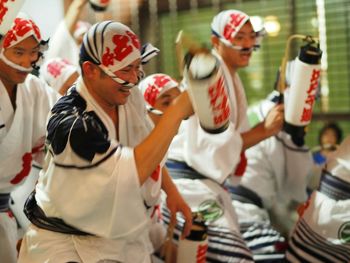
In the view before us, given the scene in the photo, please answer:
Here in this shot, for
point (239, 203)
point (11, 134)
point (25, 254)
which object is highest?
point (11, 134)

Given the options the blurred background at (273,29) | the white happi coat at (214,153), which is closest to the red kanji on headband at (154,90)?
the white happi coat at (214,153)

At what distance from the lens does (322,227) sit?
2.31 m

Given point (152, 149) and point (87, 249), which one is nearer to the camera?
point (152, 149)

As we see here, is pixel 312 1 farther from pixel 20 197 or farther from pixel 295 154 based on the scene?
pixel 20 197

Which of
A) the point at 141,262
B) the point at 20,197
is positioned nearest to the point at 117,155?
the point at 141,262

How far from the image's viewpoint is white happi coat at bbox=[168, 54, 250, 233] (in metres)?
2.27

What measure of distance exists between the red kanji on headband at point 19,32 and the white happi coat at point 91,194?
15.6 inches

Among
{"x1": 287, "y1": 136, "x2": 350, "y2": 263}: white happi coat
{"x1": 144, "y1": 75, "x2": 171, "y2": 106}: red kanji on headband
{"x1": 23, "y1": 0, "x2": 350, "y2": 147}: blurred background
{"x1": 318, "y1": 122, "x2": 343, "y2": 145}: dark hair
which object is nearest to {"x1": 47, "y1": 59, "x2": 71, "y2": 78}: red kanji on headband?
A: {"x1": 144, "y1": 75, "x2": 171, "y2": 106}: red kanji on headband

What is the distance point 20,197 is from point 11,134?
1.42 ft

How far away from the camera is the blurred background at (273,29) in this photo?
4.02 meters

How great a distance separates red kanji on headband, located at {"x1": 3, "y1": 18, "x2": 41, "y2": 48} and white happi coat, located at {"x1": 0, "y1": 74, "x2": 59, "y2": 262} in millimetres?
173

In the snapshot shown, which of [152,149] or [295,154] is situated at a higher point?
[152,149]

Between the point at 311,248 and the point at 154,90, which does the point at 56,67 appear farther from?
the point at 311,248

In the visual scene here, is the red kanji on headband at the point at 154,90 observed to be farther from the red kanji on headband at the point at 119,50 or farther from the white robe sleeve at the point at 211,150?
the red kanji on headband at the point at 119,50
